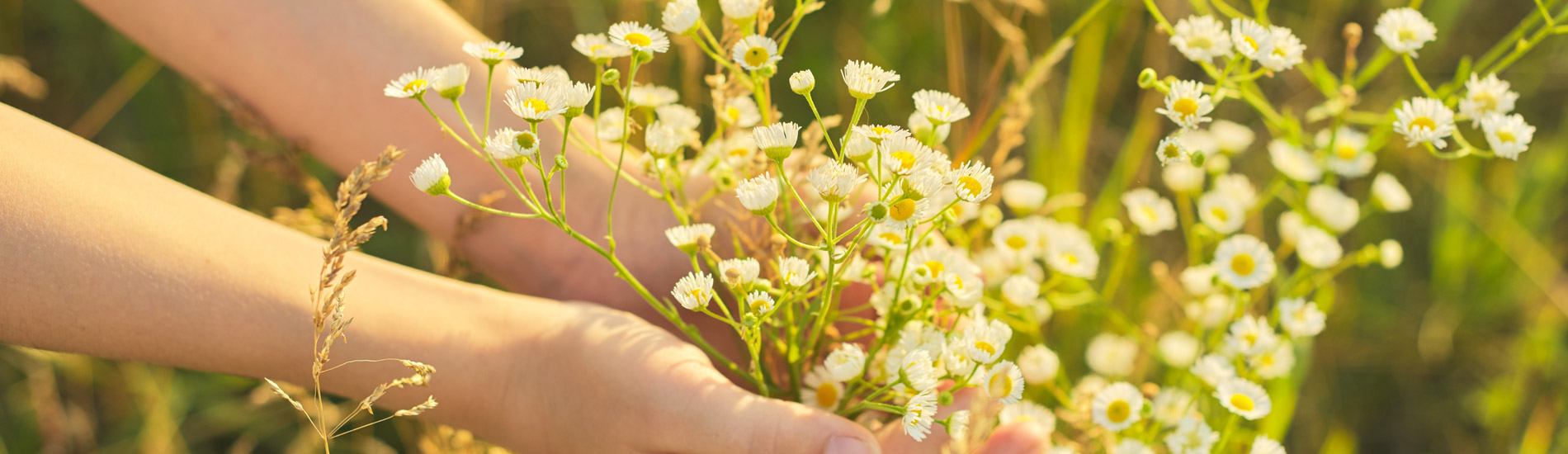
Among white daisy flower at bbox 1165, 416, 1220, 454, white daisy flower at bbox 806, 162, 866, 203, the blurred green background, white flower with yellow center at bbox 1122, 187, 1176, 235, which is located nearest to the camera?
white daisy flower at bbox 806, 162, 866, 203

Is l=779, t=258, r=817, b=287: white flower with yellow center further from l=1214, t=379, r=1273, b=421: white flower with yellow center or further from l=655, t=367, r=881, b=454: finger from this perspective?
l=1214, t=379, r=1273, b=421: white flower with yellow center

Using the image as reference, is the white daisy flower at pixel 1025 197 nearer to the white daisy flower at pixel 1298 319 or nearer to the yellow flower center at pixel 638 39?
the white daisy flower at pixel 1298 319

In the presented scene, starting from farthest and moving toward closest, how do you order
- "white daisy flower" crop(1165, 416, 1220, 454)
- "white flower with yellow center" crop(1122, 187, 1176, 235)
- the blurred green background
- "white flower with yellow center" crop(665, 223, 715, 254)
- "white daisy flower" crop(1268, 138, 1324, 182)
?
1. the blurred green background
2. "white flower with yellow center" crop(1122, 187, 1176, 235)
3. "white daisy flower" crop(1268, 138, 1324, 182)
4. "white daisy flower" crop(1165, 416, 1220, 454)
5. "white flower with yellow center" crop(665, 223, 715, 254)

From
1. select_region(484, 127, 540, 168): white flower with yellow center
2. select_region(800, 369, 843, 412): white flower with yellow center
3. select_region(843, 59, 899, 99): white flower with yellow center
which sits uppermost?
select_region(843, 59, 899, 99): white flower with yellow center

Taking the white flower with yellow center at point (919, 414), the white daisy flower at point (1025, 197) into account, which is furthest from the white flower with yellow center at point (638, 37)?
the white daisy flower at point (1025, 197)

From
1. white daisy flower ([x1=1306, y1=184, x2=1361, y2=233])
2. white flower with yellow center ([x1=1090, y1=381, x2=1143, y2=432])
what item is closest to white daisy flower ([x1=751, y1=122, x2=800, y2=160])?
white flower with yellow center ([x1=1090, y1=381, x2=1143, y2=432])

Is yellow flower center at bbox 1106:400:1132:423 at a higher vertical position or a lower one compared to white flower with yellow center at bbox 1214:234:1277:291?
lower

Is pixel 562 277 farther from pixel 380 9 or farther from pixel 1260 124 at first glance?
pixel 1260 124
